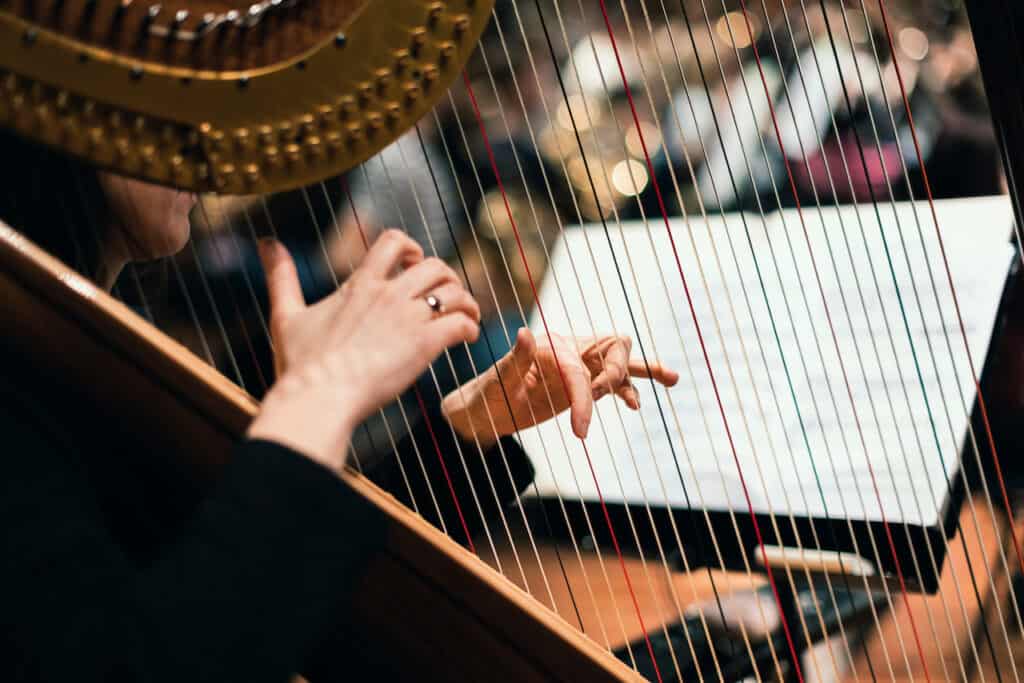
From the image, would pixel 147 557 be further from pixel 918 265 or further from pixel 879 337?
pixel 918 265

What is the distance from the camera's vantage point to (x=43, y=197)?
3.02ft

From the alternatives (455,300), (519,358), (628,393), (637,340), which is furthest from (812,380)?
(455,300)

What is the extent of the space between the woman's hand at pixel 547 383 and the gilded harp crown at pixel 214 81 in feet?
1.17

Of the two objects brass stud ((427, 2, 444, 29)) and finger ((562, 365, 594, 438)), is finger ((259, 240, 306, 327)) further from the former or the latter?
finger ((562, 365, 594, 438))

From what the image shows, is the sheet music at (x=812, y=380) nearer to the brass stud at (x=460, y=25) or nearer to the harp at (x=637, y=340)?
the harp at (x=637, y=340)

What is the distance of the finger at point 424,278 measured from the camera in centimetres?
75

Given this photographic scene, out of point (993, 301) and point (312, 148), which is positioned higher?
point (312, 148)

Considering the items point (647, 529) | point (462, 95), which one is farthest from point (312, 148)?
point (462, 95)

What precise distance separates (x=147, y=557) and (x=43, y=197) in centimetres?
34

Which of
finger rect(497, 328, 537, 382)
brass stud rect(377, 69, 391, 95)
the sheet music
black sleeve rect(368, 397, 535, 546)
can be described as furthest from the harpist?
the sheet music

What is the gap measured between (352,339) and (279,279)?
4.5 inches

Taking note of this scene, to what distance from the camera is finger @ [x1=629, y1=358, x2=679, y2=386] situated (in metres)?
1.17

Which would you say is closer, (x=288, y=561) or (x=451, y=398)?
(x=288, y=561)

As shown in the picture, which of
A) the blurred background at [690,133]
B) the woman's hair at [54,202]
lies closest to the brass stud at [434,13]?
the woman's hair at [54,202]
